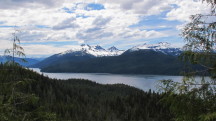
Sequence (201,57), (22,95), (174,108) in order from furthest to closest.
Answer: (174,108)
(201,57)
(22,95)

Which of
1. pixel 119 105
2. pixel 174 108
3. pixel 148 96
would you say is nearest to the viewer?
pixel 174 108

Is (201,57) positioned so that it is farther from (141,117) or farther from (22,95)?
(141,117)

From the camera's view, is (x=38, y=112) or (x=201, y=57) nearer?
(x=38, y=112)

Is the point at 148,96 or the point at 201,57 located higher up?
the point at 201,57

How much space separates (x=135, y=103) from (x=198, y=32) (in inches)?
1734

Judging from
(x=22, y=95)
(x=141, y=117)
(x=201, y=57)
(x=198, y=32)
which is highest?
(x=198, y=32)

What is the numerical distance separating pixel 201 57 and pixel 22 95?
22.0ft

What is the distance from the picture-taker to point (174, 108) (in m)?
10.8

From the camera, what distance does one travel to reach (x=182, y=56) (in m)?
10.8

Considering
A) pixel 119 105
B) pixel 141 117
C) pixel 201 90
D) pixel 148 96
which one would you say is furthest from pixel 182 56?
pixel 148 96

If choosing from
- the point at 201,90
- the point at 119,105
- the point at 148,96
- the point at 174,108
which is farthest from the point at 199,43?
the point at 148,96

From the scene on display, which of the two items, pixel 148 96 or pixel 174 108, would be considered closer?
pixel 174 108

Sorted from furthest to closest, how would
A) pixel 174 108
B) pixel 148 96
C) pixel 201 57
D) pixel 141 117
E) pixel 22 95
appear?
pixel 148 96, pixel 141 117, pixel 174 108, pixel 201 57, pixel 22 95

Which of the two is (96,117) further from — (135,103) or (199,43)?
(199,43)
